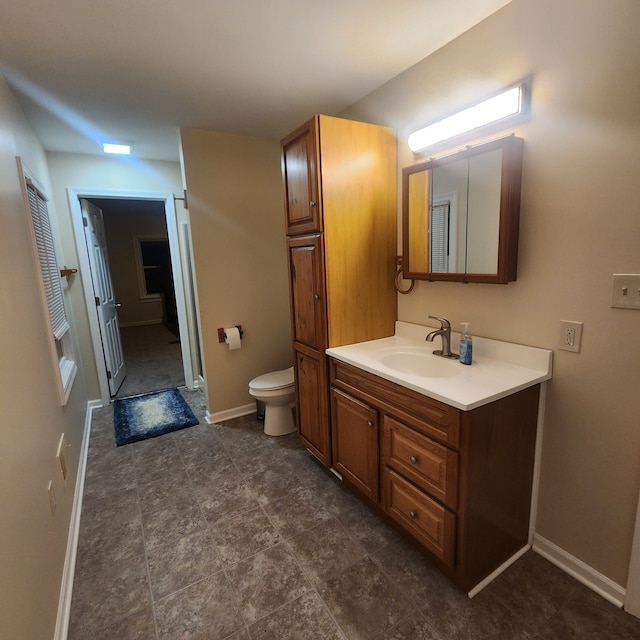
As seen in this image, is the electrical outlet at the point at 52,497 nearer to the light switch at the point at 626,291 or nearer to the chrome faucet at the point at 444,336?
the chrome faucet at the point at 444,336

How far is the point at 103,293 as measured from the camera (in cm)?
358

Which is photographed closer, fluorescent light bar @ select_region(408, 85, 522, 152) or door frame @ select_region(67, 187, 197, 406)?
fluorescent light bar @ select_region(408, 85, 522, 152)

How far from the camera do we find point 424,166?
1861 millimetres

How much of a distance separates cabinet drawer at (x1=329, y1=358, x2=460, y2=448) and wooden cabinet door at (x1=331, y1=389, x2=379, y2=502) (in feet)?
0.24

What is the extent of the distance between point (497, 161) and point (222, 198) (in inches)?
81.9

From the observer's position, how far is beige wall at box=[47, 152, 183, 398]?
3131 millimetres

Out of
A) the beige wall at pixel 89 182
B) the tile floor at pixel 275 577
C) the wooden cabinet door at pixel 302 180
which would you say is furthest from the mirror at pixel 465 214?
the beige wall at pixel 89 182

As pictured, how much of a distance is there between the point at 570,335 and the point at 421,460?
788 millimetres

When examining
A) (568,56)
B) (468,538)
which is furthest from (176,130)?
(468,538)

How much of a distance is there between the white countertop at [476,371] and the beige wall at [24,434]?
53.4 inches

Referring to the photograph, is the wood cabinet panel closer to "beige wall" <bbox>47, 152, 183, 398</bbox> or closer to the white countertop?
the white countertop

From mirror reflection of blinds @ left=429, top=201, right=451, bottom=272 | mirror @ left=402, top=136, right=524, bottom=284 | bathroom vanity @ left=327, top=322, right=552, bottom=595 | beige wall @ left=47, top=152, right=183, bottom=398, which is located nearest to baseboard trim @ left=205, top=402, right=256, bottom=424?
beige wall @ left=47, top=152, right=183, bottom=398

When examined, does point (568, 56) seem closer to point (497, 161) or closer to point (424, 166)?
point (497, 161)

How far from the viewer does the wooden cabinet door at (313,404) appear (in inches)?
83.9
